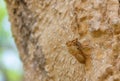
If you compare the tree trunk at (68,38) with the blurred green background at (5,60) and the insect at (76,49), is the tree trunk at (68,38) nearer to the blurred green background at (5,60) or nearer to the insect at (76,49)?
the insect at (76,49)

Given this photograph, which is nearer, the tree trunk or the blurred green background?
the tree trunk

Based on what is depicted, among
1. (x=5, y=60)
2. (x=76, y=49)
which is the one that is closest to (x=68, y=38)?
(x=76, y=49)

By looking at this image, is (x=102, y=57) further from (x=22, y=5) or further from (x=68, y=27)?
(x=22, y=5)

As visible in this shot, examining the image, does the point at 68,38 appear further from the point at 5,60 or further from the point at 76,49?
the point at 5,60

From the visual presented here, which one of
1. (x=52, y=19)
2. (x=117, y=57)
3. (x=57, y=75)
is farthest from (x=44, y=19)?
(x=117, y=57)

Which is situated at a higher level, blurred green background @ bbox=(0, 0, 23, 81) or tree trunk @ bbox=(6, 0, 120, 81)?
tree trunk @ bbox=(6, 0, 120, 81)

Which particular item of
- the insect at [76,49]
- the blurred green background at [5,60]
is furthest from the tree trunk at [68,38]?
the blurred green background at [5,60]

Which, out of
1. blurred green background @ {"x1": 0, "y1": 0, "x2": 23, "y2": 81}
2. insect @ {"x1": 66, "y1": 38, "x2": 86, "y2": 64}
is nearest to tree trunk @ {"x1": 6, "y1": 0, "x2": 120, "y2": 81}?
insect @ {"x1": 66, "y1": 38, "x2": 86, "y2": 64}

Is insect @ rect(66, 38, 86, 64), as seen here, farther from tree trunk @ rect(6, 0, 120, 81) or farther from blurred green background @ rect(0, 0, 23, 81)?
blurred green background @ rect(0, 0, 23, 81)

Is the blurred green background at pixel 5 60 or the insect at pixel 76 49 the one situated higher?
the insect at pixel 76 49
